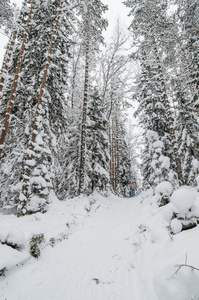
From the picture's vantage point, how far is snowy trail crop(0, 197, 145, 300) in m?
2.58

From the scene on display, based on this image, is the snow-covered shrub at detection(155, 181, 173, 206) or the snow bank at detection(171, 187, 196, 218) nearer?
the snow bank at detection(171, 187, 196, 218)

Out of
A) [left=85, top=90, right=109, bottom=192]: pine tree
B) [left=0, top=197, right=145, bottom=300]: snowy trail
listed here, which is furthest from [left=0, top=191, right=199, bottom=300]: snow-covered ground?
[left=85, top=90, right=109, bottom=192]: pine tree

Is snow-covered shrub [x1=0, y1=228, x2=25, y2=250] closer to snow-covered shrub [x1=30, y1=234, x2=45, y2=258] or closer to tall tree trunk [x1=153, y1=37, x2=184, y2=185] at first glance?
snow-covered shrub [x1=30, y1=234, x2=45, y2=258]

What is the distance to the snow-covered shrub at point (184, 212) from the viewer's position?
4.17 metres

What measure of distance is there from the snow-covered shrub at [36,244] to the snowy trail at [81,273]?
0.49ft

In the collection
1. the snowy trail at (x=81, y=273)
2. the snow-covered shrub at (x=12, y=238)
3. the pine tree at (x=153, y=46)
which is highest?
the pine tree at (x=153, y=46)

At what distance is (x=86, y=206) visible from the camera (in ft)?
29.9

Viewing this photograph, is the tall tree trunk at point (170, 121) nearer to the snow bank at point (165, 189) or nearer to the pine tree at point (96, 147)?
the snow bank at point (165, 189)

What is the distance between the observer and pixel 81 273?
10.7 ft

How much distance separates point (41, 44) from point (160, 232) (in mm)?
11392

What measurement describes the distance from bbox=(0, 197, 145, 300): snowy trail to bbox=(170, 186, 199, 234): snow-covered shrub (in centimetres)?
144

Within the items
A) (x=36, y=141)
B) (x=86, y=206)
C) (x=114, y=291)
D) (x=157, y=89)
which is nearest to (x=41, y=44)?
(x=36, y=141)

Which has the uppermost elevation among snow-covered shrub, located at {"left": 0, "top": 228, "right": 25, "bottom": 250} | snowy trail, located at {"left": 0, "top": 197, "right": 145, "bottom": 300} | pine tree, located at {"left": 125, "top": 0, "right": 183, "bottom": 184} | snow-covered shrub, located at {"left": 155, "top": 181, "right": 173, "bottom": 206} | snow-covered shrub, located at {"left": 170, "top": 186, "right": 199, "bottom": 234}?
pine tree, located at {"left": 125, "top": 0, "right": 183, "bottom": 184}

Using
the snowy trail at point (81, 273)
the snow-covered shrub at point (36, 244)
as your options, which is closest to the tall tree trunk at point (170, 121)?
the snowy trail at point (81, 273)
